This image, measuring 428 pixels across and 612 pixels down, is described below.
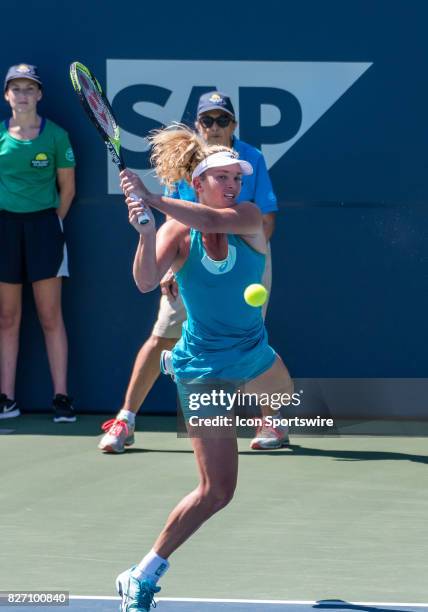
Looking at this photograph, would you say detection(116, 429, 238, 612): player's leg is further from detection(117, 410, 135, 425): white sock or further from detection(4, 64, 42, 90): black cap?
detection(4, 64, 42, 90): black cap

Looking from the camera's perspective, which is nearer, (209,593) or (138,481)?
(209,593)

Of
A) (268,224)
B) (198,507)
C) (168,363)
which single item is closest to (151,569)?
(198,507)

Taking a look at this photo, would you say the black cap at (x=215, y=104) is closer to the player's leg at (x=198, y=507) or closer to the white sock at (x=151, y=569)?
the player's leg at (x=198, y=507)

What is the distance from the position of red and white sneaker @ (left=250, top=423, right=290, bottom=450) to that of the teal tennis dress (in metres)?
2.49

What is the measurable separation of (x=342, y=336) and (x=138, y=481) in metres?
2.09

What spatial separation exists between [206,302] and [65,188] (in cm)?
346

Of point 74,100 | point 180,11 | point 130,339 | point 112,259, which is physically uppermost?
point 180,11

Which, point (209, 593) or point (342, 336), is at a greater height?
point (342, 336)

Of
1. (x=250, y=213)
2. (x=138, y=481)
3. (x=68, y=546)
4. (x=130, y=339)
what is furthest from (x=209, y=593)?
(x=130, y=339)

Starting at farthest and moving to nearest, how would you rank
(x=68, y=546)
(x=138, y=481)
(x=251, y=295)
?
(x=138, y=481)
(x=68, y=546)
(x=251, y=295)

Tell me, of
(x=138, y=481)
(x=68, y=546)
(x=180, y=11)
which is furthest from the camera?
(x=180, y=11)

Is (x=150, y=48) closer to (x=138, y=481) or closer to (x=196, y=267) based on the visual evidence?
(x=138, y=481)

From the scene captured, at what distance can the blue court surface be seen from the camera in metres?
4.39

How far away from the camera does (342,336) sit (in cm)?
801
